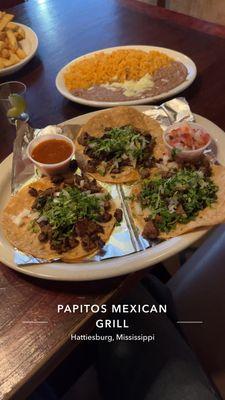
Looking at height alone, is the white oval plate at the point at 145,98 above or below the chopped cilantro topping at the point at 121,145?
above

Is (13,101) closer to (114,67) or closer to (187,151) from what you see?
(114,67)

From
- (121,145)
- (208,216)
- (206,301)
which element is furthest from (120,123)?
(206,301)

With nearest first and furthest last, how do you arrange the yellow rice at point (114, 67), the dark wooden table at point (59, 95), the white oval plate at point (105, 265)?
the dark wooden table at point (59, 95), the white oval plate at point (105, 265), the yellow rice at point (114, 67)

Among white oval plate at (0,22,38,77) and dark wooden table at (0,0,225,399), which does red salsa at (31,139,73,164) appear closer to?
dark wooden table at (0,0,225,399)

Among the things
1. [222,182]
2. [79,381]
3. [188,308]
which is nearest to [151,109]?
[222,182]

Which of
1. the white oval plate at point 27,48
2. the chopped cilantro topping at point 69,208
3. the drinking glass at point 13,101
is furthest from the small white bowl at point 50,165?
the white oval plate at point 27,48

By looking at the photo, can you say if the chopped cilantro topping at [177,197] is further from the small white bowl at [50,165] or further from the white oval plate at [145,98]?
the white oval plate at [145,98]

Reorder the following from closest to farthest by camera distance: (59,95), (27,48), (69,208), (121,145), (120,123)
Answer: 1. (69,208)
2. (121,145)
3. (120,123)
4. (59,95)
5. (27,48)
